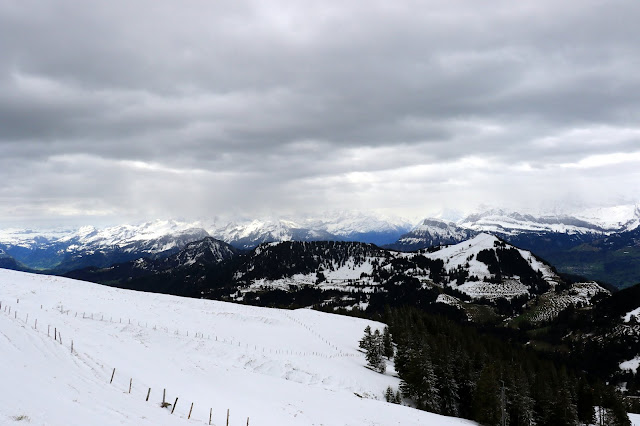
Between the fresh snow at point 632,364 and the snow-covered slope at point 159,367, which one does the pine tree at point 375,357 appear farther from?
the fresh snow at point 632,364

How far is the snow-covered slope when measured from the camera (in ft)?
70.0

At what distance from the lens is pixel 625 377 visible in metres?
181

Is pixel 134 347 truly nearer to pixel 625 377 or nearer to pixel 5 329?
pixel 5 329

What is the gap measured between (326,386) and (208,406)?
26056mm

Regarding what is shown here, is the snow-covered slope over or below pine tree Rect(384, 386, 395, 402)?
over

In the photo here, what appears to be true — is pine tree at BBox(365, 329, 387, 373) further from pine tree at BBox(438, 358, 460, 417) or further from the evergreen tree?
the evergreen tree

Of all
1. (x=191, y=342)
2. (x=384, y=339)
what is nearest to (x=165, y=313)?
(x=191, y=342)

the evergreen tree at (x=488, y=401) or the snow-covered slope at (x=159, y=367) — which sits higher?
the snow-covered slope at (x=159, y=367)

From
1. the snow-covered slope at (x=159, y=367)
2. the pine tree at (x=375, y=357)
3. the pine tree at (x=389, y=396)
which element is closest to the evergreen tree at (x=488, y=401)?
the snow-covered slope at (x=159, y=367)

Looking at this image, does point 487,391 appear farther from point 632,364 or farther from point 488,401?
point 632,364

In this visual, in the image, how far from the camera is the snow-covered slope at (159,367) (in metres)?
21.3

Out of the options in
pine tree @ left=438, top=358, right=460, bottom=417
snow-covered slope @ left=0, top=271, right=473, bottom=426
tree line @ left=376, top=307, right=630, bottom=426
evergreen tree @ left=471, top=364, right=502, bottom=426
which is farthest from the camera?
pine tree @ left=438, top=358, right=460, bottom=417

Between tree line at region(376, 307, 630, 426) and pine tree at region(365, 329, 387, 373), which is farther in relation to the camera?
pine tree at region(365, 329, 387, 373)

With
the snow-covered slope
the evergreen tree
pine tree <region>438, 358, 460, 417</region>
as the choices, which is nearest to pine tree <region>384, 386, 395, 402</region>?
the snow-covered slope
